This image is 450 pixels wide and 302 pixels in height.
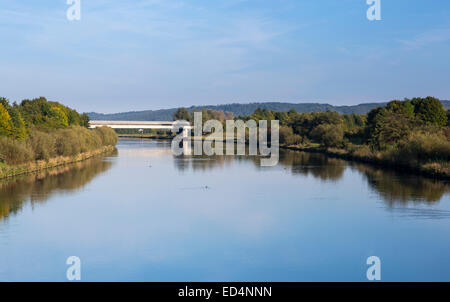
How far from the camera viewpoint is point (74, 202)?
67.6 feet

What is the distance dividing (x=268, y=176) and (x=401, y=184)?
7867 millimetres

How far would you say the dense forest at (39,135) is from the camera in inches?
1158

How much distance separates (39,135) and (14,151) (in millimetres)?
4287

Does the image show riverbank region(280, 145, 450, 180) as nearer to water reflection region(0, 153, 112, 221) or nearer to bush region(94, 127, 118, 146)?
water reflection region(0, 153, 112, 221)

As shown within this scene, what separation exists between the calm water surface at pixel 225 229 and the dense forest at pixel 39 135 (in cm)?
261

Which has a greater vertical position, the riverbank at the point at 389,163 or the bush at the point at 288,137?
the bush at the point at 288,137

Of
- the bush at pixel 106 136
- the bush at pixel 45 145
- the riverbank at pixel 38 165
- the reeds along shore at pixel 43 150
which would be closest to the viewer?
the riverbank at pixel 38 165

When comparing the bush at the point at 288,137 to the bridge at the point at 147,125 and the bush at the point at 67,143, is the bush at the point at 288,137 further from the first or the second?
the bridge at the point at 147,125

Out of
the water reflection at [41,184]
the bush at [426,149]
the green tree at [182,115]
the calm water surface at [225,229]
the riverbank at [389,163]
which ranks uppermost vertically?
the green tree at [182,115]

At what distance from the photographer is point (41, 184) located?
1000 inches

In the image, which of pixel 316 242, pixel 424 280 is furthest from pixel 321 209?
pixel 424 280

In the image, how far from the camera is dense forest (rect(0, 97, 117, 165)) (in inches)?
1158

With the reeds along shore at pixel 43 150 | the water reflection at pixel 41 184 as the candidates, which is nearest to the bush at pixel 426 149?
the water reflection at pixel 41 184
